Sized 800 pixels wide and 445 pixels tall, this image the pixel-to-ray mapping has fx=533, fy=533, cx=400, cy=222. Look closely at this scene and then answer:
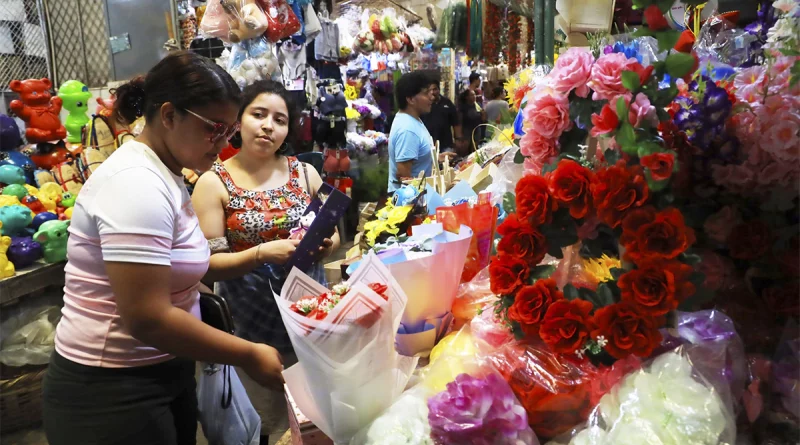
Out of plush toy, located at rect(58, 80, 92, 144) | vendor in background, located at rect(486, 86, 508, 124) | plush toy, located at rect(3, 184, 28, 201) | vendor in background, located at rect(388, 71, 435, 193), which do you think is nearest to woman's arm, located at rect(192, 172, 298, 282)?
vendor in background, located at rect(388, 71, 435, 193)

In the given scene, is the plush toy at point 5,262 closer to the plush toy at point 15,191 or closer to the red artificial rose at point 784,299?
the plush toy at point 15,191

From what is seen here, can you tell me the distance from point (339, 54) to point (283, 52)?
105 cm

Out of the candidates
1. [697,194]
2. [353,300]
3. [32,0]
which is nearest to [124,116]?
[353,300]

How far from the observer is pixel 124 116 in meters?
1.52

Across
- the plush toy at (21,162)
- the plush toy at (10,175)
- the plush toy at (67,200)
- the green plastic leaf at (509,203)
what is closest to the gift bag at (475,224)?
the green plastic leaf at (509,203)

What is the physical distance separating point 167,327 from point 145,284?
108 mm

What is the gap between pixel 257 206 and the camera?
212 cm

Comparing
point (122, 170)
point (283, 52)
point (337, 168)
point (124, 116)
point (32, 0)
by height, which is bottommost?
point (337, 168)

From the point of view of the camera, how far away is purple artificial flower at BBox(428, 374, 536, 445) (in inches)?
31.4

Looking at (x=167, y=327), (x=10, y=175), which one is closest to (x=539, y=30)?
(x=167, y=327)

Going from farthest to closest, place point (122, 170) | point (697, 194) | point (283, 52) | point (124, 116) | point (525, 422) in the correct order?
point (283, 52) < point (124, 116) < point (122, 170) < point (697, 194) < point (525, 422)

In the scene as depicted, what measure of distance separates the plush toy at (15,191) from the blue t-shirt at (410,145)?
2374 millimetres

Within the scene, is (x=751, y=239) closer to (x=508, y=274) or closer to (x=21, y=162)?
(x=508, y=274)

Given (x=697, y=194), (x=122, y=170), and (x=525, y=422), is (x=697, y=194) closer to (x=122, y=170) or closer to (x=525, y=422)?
(x=525, y=422)
